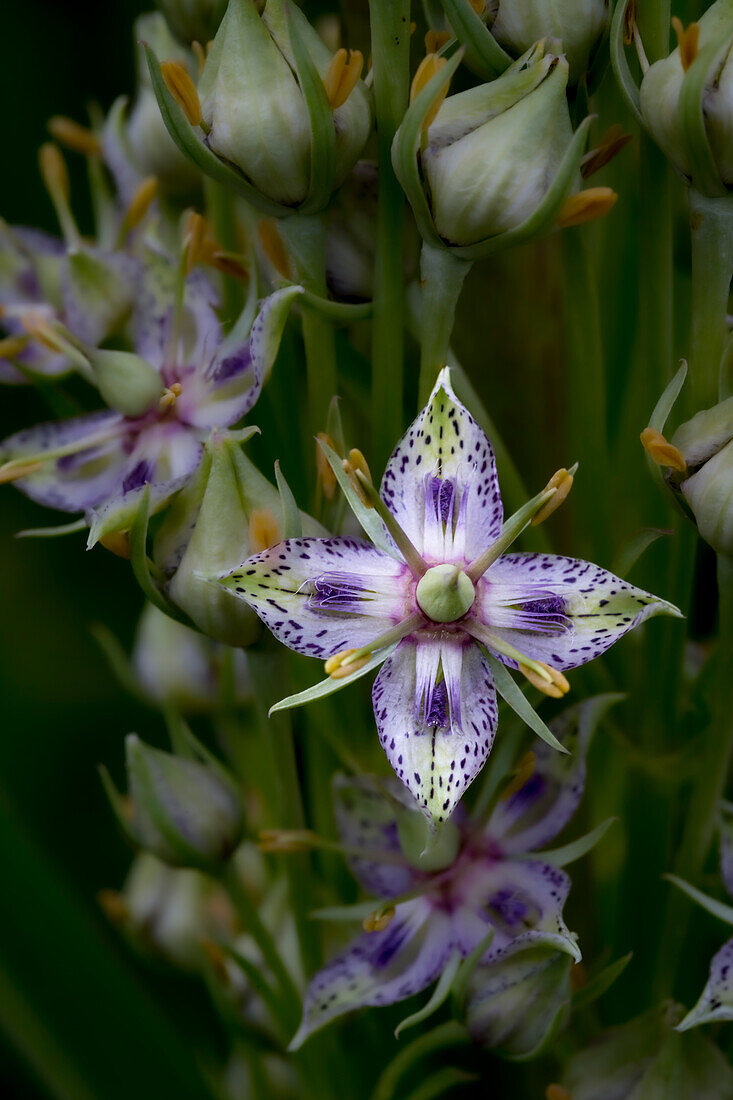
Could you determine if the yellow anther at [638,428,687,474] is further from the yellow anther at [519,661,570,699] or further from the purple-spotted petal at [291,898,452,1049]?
the purple-spotted petal at [291,898,452,1049]

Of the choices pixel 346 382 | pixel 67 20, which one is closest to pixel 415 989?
pixel 346 382

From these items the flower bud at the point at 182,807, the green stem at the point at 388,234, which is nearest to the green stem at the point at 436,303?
the green stem at the point at 388,234

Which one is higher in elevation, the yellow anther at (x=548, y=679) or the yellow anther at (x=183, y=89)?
the yellow anther at (x=183, y=89)

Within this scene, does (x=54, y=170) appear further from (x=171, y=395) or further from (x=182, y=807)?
(x=182, y=807)

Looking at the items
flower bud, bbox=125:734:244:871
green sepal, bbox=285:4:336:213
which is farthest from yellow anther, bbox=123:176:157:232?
flower bud, bbox=125:734:244:871

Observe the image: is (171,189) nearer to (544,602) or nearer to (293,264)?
(293,264)

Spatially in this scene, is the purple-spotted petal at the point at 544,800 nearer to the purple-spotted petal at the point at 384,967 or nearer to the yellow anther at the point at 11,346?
the purple-spotted petal at the point at 384,967
